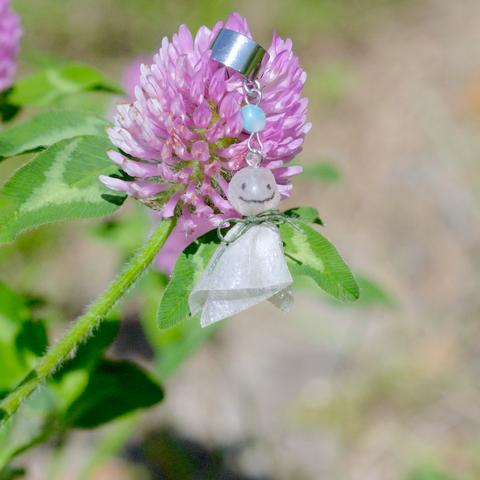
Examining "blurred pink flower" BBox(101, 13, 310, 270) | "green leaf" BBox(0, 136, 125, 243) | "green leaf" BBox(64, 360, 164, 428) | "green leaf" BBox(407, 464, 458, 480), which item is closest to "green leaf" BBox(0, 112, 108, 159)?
"green leaf" BBox(0, 136, 125, 243)

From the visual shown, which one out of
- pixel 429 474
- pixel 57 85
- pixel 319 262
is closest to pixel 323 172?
pixel 57 85

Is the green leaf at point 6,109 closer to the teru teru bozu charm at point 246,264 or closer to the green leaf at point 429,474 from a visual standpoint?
the teru teru bozu charm at point 246,264

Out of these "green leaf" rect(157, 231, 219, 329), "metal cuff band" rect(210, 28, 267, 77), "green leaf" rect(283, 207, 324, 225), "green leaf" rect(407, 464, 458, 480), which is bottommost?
"green leaf" rect(407, 464, 458, 480)

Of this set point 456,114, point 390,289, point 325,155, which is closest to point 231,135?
point 390,289

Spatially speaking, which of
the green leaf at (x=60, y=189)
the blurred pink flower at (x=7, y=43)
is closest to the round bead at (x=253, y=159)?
the green leaf at (x=60, y=189)

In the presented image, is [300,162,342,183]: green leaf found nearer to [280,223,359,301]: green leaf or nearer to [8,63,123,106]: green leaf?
[8,63,123,106]: green leaf

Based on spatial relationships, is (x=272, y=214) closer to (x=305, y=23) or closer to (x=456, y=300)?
(x=456, y=300)
